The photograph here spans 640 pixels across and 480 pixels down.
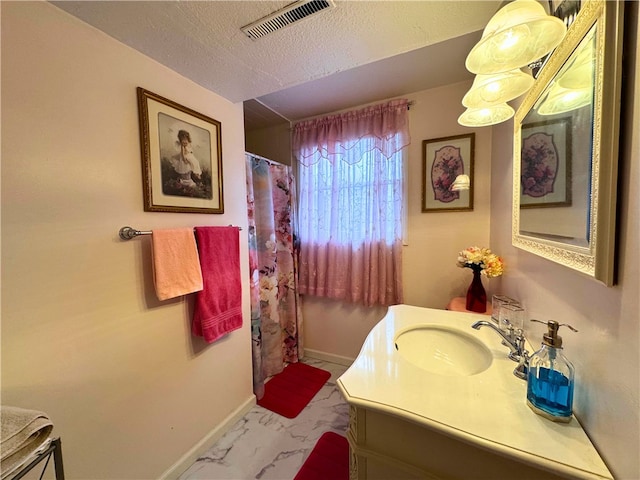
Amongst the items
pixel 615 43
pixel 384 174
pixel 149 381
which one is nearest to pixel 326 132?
pixel 384 174

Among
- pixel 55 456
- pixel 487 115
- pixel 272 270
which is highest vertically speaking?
pixel 487 115

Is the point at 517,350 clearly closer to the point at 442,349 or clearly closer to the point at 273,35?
the point at 442,349

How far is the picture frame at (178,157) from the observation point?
1.13 meters

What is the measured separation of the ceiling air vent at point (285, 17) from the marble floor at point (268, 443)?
1.89 m

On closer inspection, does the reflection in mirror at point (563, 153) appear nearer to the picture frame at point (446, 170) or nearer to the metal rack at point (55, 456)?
the picture frame at point (446, 170)

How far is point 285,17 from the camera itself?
36.7 inches

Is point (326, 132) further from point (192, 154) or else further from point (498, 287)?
point (498, 287)

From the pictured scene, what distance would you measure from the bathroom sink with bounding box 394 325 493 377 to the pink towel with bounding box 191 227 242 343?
97 cm

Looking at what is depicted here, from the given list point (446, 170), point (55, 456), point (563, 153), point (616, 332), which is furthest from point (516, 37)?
point (55, 456)

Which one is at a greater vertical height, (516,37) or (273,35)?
(273,35)

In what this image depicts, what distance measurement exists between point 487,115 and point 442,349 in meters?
1.04

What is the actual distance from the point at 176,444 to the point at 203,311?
2.35 ft

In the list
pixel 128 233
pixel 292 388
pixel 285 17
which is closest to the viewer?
pixel 285 17

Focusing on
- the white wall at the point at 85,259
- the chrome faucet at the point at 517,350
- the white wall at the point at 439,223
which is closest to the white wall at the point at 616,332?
the chrome faucet at the point at 517,350
